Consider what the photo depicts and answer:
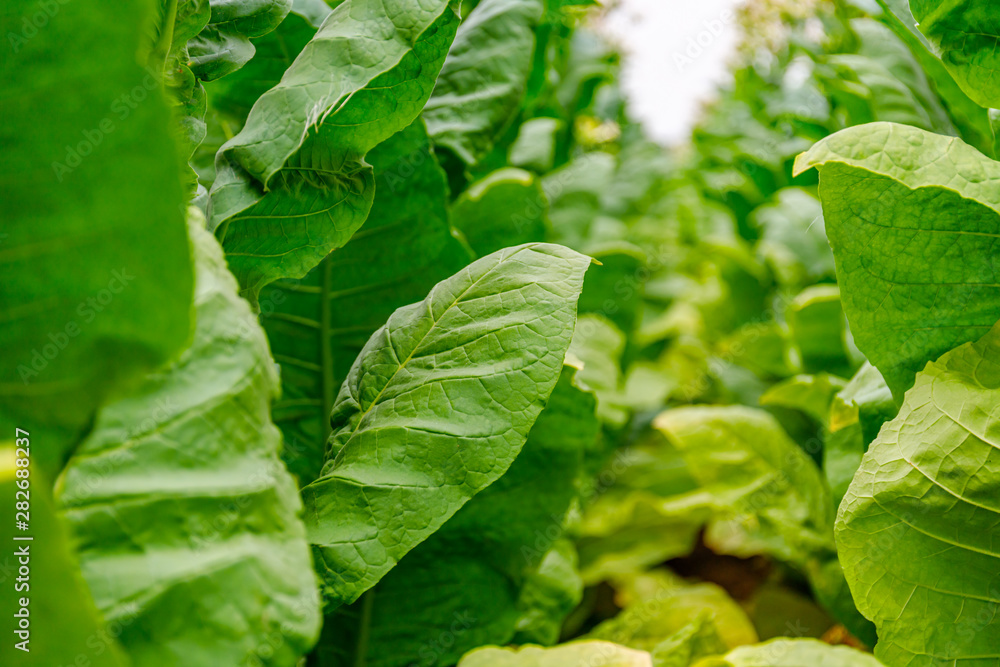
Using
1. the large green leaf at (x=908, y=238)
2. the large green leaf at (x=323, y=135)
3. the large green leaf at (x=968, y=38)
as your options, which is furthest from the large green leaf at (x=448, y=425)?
the large green leaf at (x=968, y=38)

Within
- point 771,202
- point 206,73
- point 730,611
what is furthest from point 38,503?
point 771,202

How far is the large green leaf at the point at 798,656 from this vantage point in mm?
891

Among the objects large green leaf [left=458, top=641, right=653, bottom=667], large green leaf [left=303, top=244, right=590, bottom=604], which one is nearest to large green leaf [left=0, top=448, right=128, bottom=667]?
large green leaf [left=303, top=244, right=590, bottom=604]

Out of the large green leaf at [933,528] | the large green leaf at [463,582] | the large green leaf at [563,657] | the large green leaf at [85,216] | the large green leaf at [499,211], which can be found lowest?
the large green leaf at [563,657]

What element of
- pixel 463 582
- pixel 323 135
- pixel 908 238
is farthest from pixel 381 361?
pixel 908 238

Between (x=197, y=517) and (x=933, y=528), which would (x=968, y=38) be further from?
(x=197, y=517)

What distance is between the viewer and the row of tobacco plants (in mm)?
417

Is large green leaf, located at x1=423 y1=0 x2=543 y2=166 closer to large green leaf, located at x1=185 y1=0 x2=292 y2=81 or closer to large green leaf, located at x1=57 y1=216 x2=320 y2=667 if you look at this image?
large green leaf, located at x1=185 y1=0 x2=292 y2=81

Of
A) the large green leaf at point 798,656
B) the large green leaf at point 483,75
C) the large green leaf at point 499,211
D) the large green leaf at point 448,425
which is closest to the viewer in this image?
the large green leaf at point 448,425

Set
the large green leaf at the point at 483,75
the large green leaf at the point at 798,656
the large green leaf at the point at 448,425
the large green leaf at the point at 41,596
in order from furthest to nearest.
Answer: the large green leaf at the point at 483,75
the large green leaf at the point at 798,656
the large green leaf at the point at 448,425
the large green leaf at the point at 41,596

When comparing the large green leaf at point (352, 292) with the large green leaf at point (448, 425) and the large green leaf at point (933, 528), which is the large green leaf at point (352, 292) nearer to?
the large green leaf at point (448, 425)

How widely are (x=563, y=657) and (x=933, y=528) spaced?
17.3 inches

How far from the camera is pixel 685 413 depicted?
4.96 feet

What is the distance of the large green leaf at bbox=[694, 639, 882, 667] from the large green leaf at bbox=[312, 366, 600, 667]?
0.87 ft
